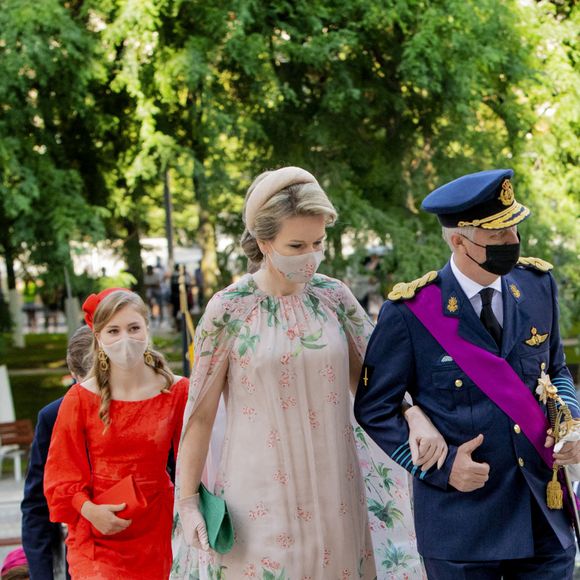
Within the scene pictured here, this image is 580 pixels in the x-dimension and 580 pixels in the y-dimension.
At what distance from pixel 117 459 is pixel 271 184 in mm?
1326

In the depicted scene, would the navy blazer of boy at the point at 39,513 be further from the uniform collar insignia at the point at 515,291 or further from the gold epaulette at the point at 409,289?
the uniform collar insignia at the point at 515,291

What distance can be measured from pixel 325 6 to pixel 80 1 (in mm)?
2703

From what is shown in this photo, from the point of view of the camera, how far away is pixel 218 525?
13.0 ft

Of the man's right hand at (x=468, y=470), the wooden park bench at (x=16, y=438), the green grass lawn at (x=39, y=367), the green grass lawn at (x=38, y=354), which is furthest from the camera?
the green grass lawn at (x=38, y=354)

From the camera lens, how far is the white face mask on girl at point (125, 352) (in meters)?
4.76

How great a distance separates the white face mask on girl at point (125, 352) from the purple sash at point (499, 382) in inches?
54.0

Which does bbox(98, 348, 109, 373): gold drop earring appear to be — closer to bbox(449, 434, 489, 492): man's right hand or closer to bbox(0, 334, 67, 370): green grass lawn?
bbox(449, 434, 489, 492): man's right hand

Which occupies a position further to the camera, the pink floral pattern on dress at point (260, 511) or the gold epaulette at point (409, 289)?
the pink floral pattern on dress at point (260, 511)

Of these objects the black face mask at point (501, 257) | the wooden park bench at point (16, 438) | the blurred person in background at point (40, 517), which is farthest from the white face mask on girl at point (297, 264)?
the wooden park bench at point (16, 438)

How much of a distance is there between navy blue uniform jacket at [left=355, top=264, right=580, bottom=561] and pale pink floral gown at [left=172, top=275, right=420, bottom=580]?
6.8 inches

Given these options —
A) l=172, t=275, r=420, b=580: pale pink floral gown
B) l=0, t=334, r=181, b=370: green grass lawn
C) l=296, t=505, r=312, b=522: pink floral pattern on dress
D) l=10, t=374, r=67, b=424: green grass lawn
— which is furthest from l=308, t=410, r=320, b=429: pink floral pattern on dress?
l=0, t=334, r=181, b=370: green grass lawn

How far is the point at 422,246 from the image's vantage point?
14.2 metres

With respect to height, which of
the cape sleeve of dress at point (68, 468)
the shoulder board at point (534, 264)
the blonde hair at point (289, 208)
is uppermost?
the blonde hair at point (289, 208)

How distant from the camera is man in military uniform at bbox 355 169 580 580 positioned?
12.4 ft
